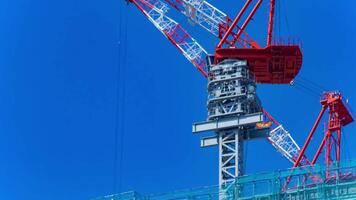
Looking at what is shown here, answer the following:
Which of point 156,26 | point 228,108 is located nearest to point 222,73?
point 228,108

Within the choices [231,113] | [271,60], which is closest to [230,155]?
[231,113]

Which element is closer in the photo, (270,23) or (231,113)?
(231,113)

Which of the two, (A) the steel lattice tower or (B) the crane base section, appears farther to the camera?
(B) the crane base section

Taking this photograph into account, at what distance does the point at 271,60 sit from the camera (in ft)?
388

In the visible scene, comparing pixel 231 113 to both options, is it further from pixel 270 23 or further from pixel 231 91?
pixel 270 23

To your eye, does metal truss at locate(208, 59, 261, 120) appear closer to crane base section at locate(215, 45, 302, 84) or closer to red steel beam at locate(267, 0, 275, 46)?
crane base section at locate(215, 45, 302, 84)

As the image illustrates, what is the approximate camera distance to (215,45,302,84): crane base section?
385ft

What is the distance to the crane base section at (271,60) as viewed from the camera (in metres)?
118

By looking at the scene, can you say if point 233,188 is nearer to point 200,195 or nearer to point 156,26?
point 200,195

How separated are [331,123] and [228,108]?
2164cm

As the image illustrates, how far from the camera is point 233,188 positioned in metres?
107

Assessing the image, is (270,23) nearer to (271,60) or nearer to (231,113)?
(271,60)

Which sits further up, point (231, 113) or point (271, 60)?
point (271, 60)

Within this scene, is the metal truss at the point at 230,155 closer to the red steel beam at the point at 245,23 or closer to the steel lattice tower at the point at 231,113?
the steel lattice tower at the point at 231,113
